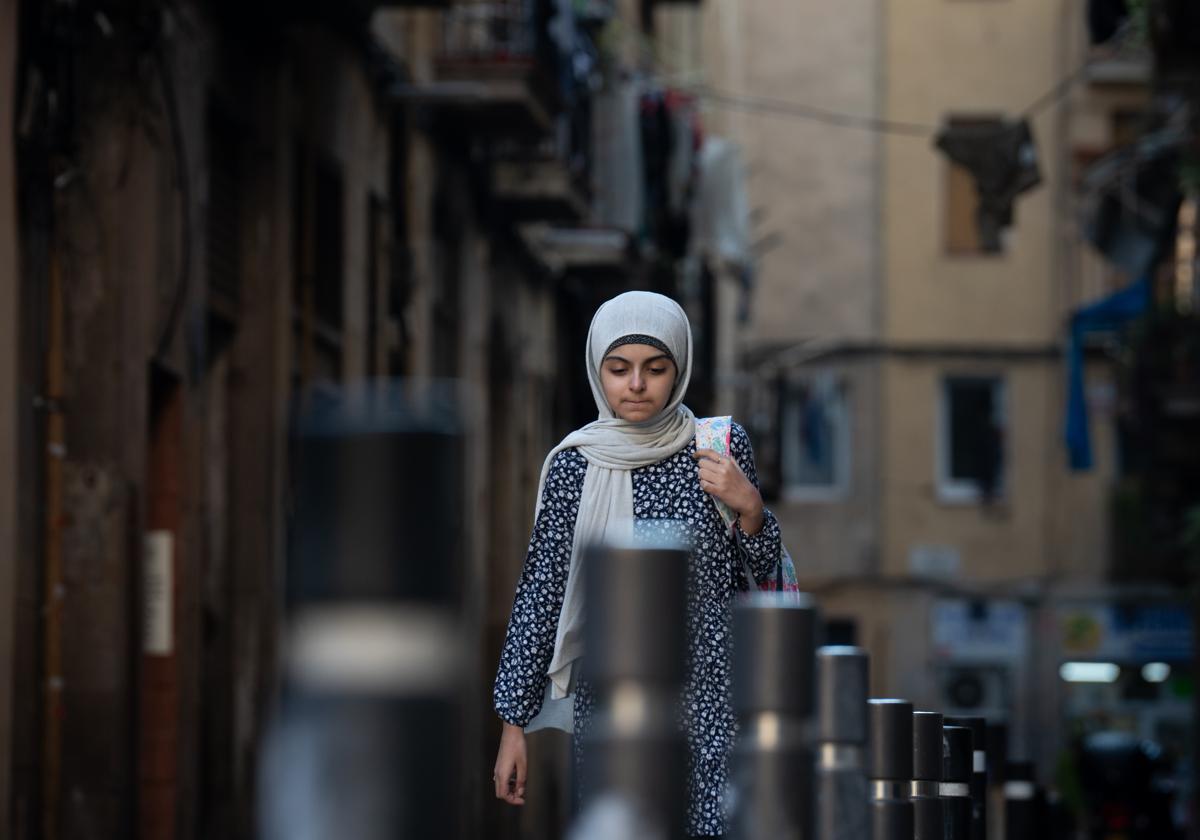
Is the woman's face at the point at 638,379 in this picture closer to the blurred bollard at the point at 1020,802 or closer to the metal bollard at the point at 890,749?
the metal bollard at the point at 890,749

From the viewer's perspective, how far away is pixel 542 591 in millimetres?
5664

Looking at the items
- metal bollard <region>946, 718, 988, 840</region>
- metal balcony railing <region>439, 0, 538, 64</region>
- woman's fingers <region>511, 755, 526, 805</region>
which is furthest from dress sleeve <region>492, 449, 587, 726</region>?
metal balcony railing <region>439, 0, 538, 64</region>

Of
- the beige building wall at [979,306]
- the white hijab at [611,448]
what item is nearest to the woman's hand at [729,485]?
the white hijab at [611,448]

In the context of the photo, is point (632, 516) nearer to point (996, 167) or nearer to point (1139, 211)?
point (996, 167)

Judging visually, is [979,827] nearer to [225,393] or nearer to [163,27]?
[163,27]

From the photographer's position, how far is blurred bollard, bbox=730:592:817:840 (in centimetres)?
353

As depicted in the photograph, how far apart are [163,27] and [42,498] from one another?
2.49 m

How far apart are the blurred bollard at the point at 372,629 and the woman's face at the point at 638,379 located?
9.28ft

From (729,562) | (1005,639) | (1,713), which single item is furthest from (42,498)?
(1005,639)

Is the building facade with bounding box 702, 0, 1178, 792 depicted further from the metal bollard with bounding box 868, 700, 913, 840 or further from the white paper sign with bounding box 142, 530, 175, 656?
the metal bollard with bounding box 868, 700, 913, 840

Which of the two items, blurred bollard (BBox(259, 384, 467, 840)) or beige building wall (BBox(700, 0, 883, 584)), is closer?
blurred bollard (BBox(259, 384, 467, 840))

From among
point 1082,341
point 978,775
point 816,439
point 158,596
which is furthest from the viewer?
point 816,439

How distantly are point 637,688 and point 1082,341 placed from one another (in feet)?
81.9

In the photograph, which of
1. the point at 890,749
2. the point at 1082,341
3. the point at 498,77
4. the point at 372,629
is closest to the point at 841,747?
the point at 890,749
